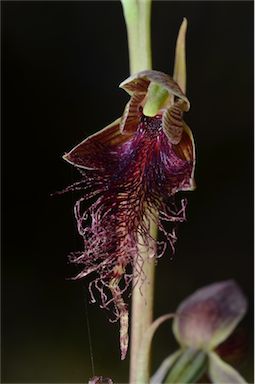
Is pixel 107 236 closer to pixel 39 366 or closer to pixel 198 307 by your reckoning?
pixel 198 307

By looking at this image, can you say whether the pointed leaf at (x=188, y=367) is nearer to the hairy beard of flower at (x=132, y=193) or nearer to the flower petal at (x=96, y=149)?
the hairy beard of flower at (x=132, y=193)

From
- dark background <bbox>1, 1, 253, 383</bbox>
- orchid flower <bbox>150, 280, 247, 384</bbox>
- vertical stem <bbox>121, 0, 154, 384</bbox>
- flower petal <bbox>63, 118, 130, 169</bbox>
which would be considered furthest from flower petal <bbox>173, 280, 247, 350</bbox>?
dark background <bbox>1, 1, 253, 383</bbox>

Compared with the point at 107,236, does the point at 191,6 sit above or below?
above

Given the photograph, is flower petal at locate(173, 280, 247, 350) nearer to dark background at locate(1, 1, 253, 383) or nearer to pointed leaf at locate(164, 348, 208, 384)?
pointed leaf at locate(164, 348, 208, 384)

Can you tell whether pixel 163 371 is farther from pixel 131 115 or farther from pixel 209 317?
pixel 131 115

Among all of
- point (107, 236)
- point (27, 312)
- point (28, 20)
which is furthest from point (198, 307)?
point (28, 20)
